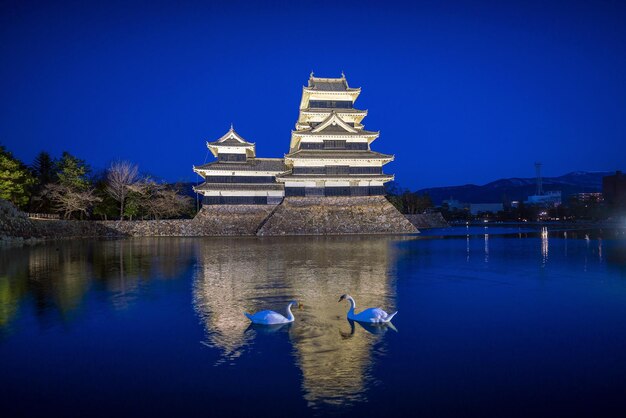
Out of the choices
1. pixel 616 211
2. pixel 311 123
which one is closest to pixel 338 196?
pixel 311 123

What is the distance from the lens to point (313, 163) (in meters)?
42.0

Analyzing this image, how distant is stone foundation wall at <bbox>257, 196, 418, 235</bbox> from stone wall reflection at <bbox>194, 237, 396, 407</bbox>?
2030cm

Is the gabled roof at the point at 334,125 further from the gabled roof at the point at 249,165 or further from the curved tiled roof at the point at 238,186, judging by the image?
the curved tiled roof at the point at 238,186

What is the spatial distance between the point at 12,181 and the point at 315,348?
45.1 meters

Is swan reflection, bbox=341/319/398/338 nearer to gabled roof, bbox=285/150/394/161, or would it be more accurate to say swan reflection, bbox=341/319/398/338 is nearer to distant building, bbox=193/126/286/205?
gabled roof, bbox=285/150/394/161

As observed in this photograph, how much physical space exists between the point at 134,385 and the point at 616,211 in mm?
79215

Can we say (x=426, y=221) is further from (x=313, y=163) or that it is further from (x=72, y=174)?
(x=72, y=174)

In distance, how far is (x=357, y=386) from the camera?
5.32 meters

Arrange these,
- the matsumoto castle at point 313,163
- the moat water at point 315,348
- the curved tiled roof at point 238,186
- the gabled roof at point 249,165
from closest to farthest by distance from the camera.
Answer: the moat water at point 315,348 < the matsumoto castle at point 313,163 < the curved tiled roof at point 238,186 < the gabled roof at point 249,165

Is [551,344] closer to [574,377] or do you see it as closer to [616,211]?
[574,377]

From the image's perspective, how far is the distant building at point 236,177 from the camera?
44.8 m

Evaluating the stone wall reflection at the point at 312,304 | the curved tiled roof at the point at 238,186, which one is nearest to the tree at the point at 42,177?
the curved tiled roof at the point at 238,186

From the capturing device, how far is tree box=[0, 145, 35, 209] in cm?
4003

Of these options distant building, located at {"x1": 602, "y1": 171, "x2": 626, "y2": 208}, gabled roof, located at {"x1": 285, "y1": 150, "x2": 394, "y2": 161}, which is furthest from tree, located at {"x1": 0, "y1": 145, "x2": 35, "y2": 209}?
distant building, located at {"x1": 602, "y1": 171, "x2": 626, "y2": 208}
